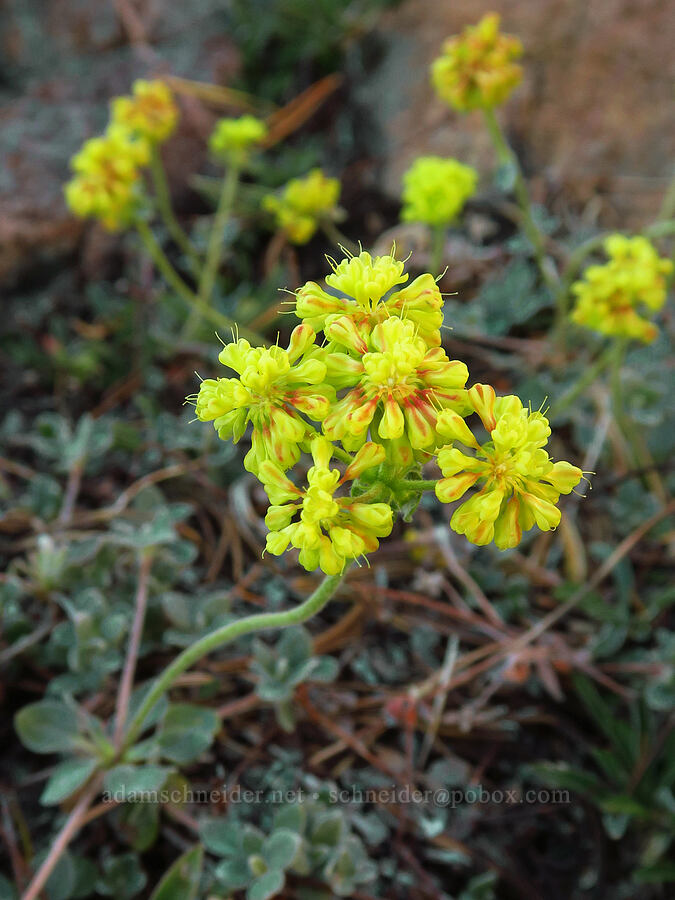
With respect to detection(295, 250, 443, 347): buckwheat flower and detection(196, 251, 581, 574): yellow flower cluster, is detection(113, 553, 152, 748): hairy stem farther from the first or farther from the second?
detection(295, 250, 443, 347): buckwheat flower

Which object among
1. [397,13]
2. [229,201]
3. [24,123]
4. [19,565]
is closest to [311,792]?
[19,565]

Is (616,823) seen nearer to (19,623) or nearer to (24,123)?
(19,623)

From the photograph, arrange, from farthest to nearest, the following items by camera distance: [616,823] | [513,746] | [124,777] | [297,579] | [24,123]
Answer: [24,123], [297,579], [513,746], [616,823], [124,777]

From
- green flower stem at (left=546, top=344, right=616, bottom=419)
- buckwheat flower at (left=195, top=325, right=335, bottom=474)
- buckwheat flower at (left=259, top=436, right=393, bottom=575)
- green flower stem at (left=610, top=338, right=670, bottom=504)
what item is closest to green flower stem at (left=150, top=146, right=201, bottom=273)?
green flower stem at (left=546, top=344, right=616, bottom=419)

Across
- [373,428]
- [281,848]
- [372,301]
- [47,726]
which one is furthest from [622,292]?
[47,726]

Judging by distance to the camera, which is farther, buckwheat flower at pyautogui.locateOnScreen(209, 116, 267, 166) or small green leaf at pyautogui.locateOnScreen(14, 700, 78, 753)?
buckwheat flower at pyautogui.locateOnScreen(209, 116, 267, 166)
